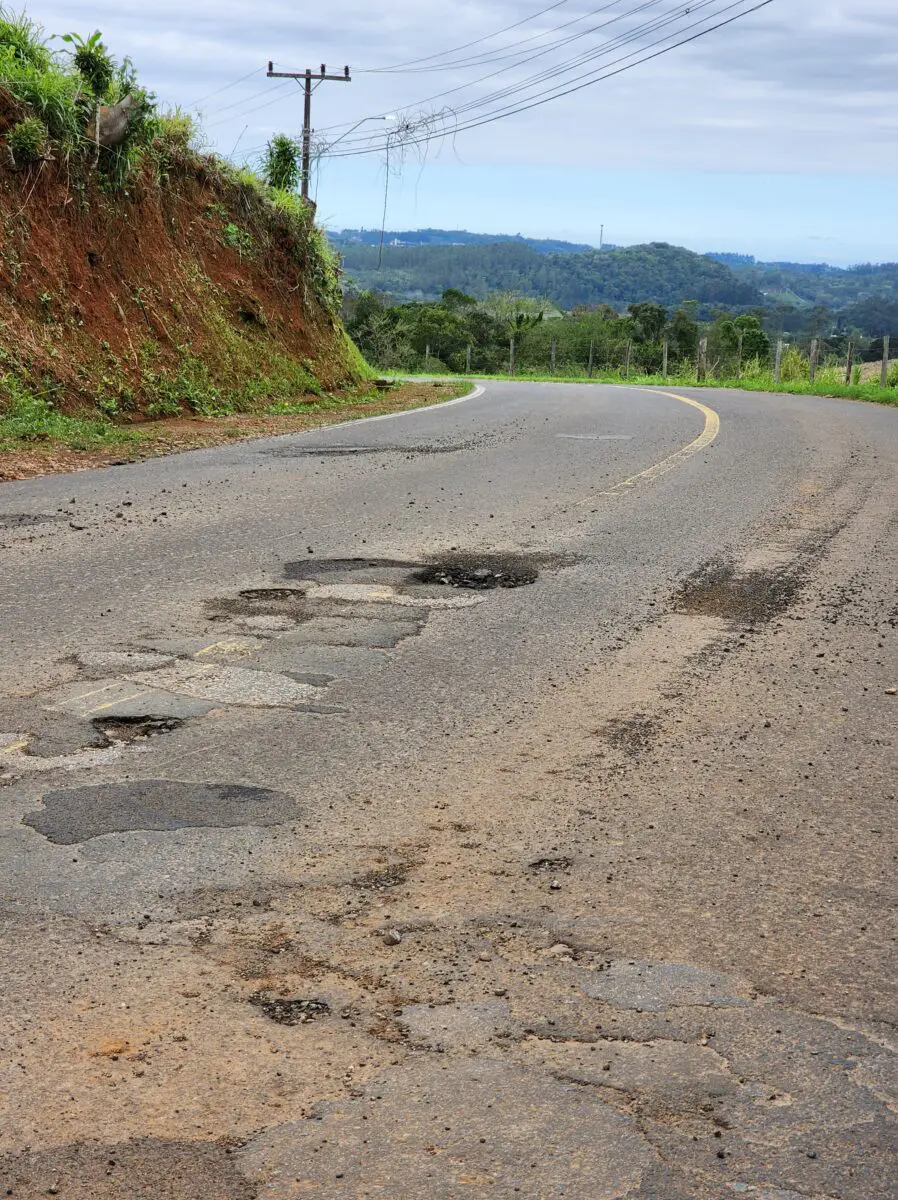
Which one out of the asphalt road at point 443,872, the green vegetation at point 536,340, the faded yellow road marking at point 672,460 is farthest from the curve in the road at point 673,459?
the green vegetation at point 536,340

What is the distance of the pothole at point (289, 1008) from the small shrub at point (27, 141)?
15559mm

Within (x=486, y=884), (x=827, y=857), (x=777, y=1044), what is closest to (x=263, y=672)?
(x=486, y=884)

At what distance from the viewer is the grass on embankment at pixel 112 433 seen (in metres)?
12.4

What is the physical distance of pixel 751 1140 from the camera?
8.68ft

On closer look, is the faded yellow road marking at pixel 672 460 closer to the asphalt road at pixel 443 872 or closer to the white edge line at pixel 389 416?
the asphalt road at pixel 443 872

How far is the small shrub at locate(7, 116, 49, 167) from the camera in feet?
54.0

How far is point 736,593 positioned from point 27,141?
12.6 metres

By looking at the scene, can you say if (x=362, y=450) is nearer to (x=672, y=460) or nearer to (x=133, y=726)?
(x=672, y=460)

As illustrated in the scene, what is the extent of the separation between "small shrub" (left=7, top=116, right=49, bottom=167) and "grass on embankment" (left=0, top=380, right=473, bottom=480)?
3717 millimetres

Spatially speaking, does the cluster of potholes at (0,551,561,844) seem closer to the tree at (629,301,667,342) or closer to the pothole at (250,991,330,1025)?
the pothole at (250,991,330,1025)

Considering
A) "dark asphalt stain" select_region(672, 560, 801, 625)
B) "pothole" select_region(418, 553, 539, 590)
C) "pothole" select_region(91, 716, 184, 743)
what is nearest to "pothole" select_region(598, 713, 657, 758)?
"pothole" select_region(91, 716, 184, 743)

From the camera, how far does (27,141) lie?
16516 millimetres

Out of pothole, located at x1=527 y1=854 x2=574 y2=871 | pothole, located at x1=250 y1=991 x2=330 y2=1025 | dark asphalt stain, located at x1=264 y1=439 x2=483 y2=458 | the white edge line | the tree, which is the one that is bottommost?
pothole, located at x1=250 y1=991 x2=330 y2=1025

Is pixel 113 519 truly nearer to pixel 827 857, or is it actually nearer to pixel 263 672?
pixel 263 672
